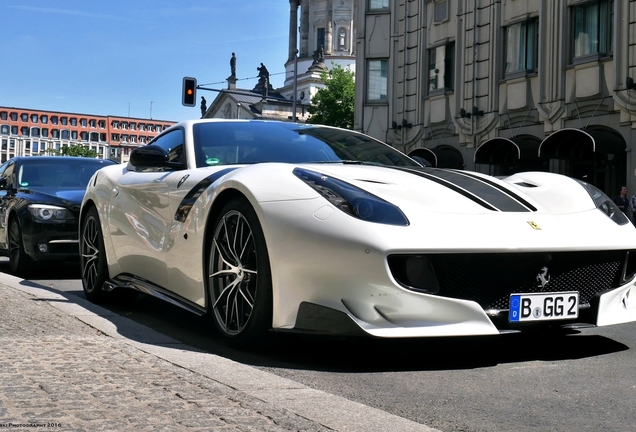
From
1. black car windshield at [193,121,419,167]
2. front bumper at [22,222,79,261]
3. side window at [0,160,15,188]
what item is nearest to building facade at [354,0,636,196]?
side window at [0,160,15,188]

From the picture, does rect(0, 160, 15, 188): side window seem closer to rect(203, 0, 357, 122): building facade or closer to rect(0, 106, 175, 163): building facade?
rect(203, 0, 357, 122): building facade

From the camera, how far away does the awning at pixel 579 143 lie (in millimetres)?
21850

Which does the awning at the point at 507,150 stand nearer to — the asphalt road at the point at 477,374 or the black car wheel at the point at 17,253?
the black car wheel at the point at 17,253

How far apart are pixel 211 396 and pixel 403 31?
1209 inches

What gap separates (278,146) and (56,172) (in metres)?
5.65

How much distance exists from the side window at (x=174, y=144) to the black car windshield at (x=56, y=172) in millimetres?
4204

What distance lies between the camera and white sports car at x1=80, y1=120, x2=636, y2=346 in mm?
4055

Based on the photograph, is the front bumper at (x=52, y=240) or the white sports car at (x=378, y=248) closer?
the white sports car at (x=378, y=248)

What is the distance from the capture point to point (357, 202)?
164 inches

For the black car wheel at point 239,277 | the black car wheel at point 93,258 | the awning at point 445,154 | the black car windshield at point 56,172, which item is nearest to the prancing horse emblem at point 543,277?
the black car wheel at point 239,277

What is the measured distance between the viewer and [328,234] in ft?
13.4

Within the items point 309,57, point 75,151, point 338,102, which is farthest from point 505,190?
point 75,151

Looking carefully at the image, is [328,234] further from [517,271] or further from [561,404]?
[561,404]

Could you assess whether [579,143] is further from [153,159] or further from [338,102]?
[338,102]
